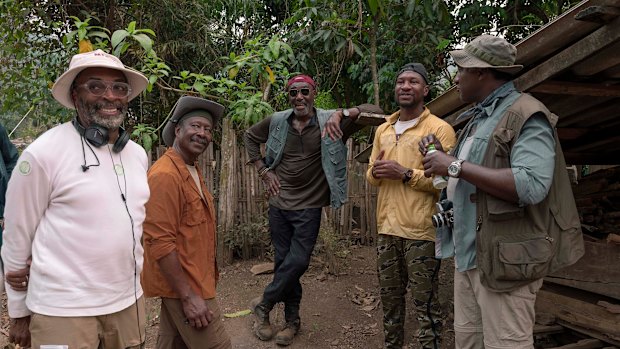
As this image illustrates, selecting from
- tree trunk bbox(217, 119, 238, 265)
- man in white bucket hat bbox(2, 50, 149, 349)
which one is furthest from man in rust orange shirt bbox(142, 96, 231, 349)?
tree trunk bbox(217, 119, 238, 265)

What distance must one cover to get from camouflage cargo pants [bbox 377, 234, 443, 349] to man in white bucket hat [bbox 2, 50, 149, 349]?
1.87m

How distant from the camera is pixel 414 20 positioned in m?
6.76

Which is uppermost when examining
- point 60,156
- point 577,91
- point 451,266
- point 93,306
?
point 577,91

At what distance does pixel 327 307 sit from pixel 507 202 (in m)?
3.27

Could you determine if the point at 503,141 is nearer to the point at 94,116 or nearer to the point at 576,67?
the point at 576,67

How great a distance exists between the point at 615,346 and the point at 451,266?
5.26 ft

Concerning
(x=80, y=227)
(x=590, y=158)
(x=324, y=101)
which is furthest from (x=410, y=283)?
(x=324, y=101)

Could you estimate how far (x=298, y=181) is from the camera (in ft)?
14.0

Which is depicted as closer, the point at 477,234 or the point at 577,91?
the point at 477,234

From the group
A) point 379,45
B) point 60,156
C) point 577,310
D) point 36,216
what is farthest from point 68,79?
point 379,45

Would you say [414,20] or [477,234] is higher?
[414,20]

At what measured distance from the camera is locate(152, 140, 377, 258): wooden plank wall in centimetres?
653

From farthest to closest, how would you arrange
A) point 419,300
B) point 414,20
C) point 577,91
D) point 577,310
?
1. point 414,20
2. point 577,310
3. point 419,300
4. point 577,91

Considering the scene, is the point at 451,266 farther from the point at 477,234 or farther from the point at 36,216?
the point at 36,216
